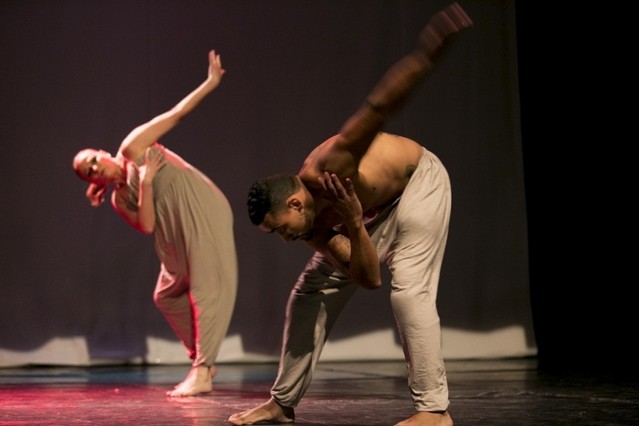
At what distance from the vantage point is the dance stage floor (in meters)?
3.53

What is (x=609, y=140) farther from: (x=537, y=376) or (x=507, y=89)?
(x=537, y=376)

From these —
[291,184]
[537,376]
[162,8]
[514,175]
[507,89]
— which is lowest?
[537,376]

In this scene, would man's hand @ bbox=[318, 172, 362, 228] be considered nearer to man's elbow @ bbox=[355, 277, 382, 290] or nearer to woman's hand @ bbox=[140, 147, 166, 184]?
man's elbow @ bbox=[355, 277, 382, 290]

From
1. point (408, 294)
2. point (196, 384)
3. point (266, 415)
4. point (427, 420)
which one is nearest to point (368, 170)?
point (408, 294)

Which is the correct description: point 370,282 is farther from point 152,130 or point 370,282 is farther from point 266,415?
point 152,130

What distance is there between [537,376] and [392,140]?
2532 millimetres

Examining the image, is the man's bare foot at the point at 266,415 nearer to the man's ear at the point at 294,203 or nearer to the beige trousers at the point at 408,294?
the beige trousers at the point at 408,294

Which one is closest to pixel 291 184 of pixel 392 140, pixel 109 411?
pixel 392 140

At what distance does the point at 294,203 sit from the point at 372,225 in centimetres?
48

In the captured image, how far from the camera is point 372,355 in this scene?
285 inches

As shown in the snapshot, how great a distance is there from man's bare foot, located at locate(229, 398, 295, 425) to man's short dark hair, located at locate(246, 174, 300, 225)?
743mm

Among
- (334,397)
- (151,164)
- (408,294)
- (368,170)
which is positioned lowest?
(334,397)

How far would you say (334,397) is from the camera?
14.6 ft

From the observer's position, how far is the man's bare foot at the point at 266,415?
11.0 feet
